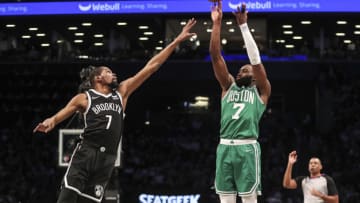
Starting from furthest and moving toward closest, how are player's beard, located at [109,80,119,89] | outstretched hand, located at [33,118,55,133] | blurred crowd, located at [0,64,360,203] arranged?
blurred crowd, located at [0,64,360,203]
player's beard, located at [109,80,119,89]
outstretched hand, located at [33,118,55,133]

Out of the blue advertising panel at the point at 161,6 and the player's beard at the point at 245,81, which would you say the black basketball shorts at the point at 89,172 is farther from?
the blue advertising panel at the point at 161,6

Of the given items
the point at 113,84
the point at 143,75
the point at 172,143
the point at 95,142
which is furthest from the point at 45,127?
the point at 172,143

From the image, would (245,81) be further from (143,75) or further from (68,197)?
(68,197)

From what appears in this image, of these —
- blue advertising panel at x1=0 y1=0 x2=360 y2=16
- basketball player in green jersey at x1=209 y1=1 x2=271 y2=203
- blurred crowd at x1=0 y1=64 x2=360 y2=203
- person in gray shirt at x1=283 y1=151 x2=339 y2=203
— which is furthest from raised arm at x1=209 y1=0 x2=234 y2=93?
blue advertising panel at x1=0 y1=0 x2=360 y2=16

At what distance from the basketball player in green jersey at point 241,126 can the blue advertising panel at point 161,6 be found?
48.7ft

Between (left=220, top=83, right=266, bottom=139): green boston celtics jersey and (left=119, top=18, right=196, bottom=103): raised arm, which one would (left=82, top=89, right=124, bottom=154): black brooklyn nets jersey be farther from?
(left=220, top=83, right=266, bottom=139): green boston celtics jersey

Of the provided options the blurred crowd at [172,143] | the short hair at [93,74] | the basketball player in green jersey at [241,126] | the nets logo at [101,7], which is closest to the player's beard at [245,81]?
the basketball player in green jersey at [241,126]

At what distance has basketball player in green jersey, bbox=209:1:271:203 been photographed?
6875 mm

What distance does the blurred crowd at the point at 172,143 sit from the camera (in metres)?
21.9

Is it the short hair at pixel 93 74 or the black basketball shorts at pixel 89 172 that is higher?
the short hair at pixel 93 74

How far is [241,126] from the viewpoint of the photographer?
6.95 metres

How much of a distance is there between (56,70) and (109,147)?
21462 millimetres

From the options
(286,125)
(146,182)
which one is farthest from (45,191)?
(286,125)

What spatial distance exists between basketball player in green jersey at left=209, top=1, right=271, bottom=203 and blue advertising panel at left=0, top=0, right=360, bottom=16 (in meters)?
14.8
